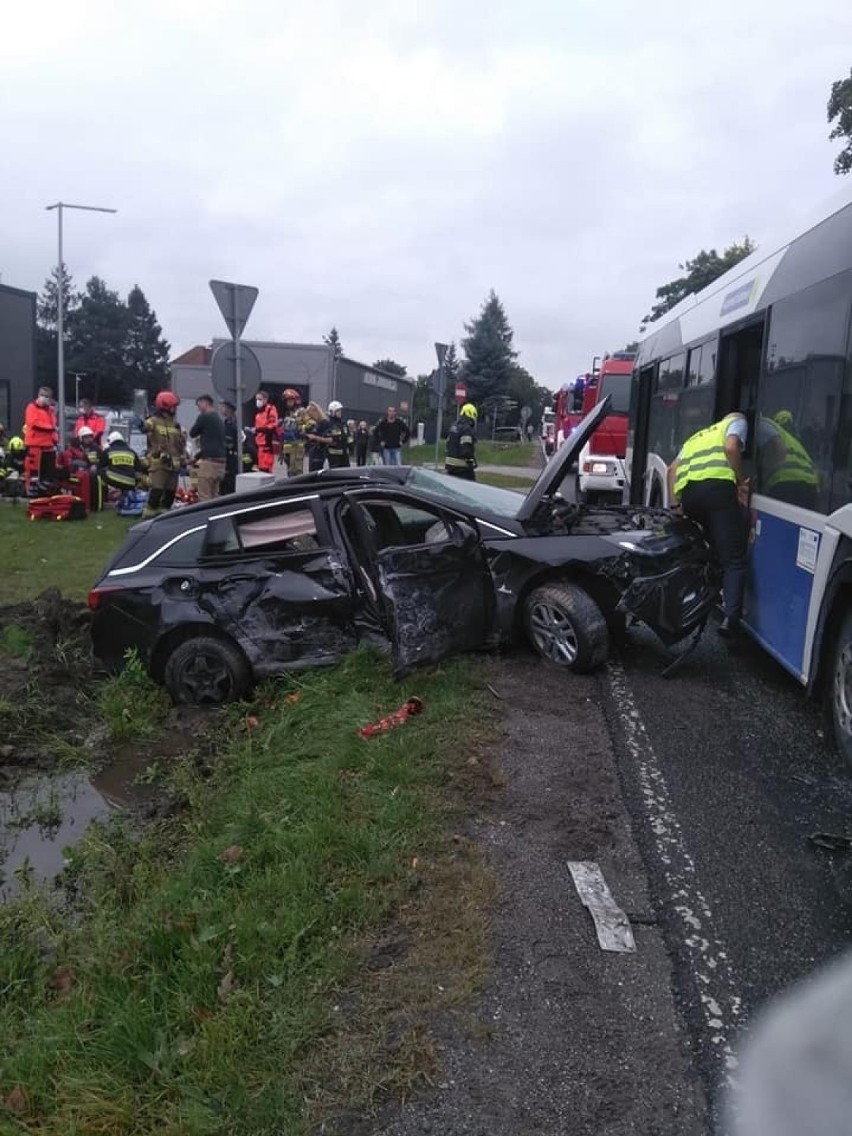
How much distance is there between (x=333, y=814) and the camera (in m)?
4.09

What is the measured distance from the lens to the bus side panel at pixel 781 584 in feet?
17.0

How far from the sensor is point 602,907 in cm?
331

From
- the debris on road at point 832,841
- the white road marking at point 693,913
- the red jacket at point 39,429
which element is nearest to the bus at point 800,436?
the debris on road at point 832,841

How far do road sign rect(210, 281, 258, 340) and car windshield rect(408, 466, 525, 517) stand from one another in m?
3.81

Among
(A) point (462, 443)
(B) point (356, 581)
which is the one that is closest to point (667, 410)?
(A) point (462, 443)

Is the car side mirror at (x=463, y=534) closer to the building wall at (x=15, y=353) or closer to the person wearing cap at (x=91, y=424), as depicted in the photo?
the person wearing cap at (x=91, y=424)

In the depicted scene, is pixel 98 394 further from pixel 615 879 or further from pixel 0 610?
pixel 615 879

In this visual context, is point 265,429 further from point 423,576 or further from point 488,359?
point 488,359

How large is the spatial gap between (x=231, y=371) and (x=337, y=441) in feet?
18.2

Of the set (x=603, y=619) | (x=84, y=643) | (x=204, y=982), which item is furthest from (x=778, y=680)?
(x=84, y=643)

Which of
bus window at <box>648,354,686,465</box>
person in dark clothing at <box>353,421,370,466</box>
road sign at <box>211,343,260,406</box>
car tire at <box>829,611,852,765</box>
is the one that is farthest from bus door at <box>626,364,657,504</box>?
person in dark clothing at <box>353,421,370,466</box>

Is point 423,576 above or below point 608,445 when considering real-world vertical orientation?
below

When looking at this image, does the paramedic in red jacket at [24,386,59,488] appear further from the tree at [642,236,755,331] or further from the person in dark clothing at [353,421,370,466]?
the tree at [642,236,755,331]

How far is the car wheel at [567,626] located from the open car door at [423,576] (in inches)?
12.8
